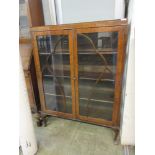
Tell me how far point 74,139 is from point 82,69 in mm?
876

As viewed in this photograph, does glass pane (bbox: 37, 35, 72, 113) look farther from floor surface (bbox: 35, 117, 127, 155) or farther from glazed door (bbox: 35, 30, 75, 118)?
floor surface (bbox: 35, 117, 127, 155)

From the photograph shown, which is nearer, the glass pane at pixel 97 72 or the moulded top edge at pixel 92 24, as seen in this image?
the moulded top edge at pixel 92 24

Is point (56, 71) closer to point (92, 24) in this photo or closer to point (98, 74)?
point (98, 74)

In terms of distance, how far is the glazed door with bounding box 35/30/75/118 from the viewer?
5.20 feet

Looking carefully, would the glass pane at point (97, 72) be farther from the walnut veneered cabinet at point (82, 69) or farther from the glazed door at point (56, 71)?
the glazed door at point (56, 71)

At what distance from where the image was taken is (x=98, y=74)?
1.55 meters

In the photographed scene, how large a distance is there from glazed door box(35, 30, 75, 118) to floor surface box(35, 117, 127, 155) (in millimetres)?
202

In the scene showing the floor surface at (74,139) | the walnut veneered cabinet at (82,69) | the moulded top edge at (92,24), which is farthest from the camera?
the floor surface at (74,139)

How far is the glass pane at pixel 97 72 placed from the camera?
4.63 feet

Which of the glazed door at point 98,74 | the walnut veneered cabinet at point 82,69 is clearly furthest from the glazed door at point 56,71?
the glazed door at point 98,74

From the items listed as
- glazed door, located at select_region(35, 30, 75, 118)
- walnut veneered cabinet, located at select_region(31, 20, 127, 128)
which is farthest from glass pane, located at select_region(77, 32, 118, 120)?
glazed door, located at select_region(35, 30, 75, 118)
